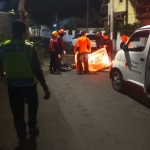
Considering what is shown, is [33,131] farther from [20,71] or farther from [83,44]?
[83,44]

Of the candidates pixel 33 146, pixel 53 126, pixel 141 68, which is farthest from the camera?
pixel 141 68

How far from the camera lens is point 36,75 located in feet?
14.3

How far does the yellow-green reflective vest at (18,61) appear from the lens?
4.17 m

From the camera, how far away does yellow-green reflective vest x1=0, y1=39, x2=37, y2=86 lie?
4.17 meters

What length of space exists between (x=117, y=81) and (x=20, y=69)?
4.48 m

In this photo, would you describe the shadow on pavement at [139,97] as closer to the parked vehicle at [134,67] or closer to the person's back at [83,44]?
the parked vehicle at [134,67]

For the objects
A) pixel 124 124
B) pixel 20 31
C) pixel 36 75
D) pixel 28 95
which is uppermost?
pixel 20 31

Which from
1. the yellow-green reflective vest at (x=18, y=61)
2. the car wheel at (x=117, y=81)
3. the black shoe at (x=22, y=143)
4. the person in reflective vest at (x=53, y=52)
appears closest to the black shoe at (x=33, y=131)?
the black shoe at (x=22, y=143)

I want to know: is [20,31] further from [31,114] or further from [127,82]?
[127,82]

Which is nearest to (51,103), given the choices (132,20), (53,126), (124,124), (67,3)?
(53,126)

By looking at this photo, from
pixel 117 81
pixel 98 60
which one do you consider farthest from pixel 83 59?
pixel 117 81

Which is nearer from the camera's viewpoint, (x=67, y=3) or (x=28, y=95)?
(x=28, y=95)

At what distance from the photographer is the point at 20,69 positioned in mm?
4266

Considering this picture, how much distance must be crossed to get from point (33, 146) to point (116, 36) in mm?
20447
